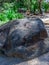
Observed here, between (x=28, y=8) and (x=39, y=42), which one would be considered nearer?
(x=39, y=42)

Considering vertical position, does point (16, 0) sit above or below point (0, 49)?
below

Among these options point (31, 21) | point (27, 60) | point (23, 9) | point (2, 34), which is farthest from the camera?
point (23, 9)

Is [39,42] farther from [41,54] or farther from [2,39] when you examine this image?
[2,39]

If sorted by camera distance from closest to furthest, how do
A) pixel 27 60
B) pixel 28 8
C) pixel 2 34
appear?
pixel 27 60, pixel 2 34, pixel 28 8

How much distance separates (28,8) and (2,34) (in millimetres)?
11159

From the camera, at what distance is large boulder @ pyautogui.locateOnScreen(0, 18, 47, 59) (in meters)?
2.44

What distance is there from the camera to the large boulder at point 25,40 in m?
2.44

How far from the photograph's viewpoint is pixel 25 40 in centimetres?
248

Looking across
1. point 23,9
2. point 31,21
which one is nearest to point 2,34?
point 31,21

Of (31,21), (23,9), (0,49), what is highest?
(31,21)

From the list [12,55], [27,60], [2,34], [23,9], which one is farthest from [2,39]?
[23,9]

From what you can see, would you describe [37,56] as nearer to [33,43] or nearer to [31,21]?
[33,43]

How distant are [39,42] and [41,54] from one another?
0.14 meters

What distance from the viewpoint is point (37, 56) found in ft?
7.92
